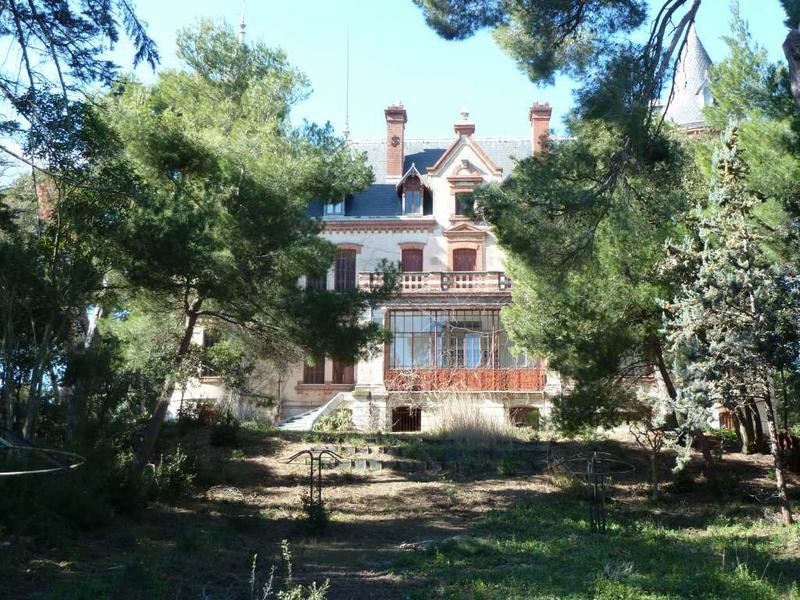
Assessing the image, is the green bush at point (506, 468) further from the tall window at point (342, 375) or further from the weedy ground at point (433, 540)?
the tall window at point (342, 375)

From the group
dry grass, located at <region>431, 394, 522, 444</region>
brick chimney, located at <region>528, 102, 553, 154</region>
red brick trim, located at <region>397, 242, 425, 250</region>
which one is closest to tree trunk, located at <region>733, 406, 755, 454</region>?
dry grass, located at <region>431, 394, 522, 444</region>

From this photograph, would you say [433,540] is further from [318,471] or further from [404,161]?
[404,161]

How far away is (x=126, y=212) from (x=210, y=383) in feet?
49.9

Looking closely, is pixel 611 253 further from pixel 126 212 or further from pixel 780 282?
pixel 126 212

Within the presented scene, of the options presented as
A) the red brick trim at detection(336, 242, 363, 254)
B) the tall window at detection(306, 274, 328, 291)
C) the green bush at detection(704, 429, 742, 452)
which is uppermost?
the red brick trim at detection(336, 242, 363, 254)

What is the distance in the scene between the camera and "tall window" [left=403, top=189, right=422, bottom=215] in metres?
28.2

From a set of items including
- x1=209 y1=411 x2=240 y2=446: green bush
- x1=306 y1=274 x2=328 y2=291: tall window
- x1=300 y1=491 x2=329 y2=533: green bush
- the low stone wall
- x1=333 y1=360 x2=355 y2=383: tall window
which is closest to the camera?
x1=300 y1=491 x2=329 y2=533: green bush

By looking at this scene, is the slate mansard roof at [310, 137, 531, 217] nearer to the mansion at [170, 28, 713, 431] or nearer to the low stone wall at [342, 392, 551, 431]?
the mansion at [170, 28, 713, 431]

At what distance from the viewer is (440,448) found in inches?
637

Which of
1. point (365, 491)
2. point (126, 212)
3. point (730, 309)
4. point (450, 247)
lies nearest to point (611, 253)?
point (730, 309)

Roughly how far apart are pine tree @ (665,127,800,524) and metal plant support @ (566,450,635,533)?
1.60 metres

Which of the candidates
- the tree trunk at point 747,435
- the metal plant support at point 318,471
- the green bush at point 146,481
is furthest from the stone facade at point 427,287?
the green bush at point 146,481

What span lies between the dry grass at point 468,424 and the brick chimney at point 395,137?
13884 millimetres

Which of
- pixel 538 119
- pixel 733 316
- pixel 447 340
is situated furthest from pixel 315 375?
pixel 733 316
